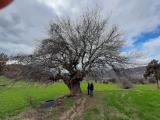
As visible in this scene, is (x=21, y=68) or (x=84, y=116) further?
(x=21, y=68)

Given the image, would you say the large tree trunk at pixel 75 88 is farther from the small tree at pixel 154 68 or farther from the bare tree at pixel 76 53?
the small tree at pixel 154 68

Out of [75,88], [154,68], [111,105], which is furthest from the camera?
[154,68]

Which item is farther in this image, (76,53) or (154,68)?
(154,68)

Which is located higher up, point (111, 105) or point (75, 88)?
point (75, 88)

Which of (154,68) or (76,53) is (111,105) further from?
(154,68)

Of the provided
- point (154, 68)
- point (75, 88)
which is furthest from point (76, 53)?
point (154, 68)

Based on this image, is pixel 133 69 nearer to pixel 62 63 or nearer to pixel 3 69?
pixel 62 63

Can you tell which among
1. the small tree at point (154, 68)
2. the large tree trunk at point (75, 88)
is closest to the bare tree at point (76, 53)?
the large tree trunk at point (75, 88)

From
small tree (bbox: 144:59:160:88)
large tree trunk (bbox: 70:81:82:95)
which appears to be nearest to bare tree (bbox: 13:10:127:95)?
large tree trunk (bbox: 70:81:82:95)

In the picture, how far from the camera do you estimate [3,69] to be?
38000mm

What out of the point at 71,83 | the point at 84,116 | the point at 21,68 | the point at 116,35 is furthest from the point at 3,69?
the point at 84,116

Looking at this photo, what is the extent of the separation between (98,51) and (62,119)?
20.4m

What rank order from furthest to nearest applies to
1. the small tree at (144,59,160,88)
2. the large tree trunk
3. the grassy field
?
the small tree at (144,59,160,88) → the large tree trunk → the grassy field

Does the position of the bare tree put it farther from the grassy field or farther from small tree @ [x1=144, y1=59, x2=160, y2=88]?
small tree @ [x1=144, y1=59, x2=160, y2=88]
